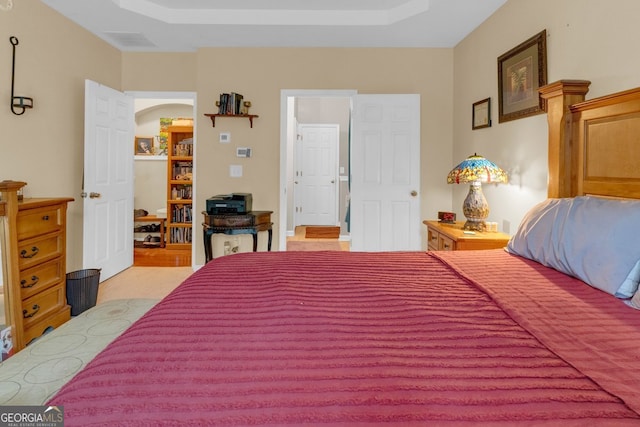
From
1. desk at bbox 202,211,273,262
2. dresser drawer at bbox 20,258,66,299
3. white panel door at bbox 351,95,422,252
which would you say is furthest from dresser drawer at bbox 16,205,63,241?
white panel door at bbox 351,95,422,252

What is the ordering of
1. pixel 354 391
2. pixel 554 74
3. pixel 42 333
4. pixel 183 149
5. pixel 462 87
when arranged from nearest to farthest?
pixel 354 391 → pixel 554 74 → pixel 42 333 → pixel 462 87 → pixel 183 149

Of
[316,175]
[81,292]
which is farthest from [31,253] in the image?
[316,175]

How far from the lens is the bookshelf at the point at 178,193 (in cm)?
559

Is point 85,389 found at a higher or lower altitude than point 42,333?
higher

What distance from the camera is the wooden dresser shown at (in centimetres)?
229

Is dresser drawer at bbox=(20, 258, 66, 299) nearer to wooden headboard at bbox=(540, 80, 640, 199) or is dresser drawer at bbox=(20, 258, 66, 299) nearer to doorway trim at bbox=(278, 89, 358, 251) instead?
doorway trim at bbox=(278, 89, 358, 251)

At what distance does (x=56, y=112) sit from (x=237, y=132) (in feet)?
5.41

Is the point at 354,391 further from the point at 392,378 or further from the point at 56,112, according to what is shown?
the point at 56,112

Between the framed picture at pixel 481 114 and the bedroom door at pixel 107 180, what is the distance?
12.0ft

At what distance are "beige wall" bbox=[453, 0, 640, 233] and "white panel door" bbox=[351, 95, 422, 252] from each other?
0.49 metres

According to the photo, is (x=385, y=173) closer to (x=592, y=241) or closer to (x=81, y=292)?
(x=592, y=241)

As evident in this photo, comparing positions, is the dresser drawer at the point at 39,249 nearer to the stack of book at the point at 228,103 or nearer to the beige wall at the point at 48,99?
the beige wall at the point at 48,99

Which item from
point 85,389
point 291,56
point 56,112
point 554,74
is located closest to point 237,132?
point 291,56

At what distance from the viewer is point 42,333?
8.51ft
